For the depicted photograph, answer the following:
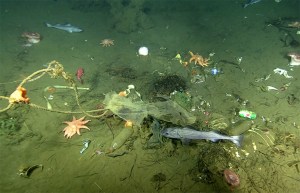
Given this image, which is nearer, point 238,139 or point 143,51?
point 238,139

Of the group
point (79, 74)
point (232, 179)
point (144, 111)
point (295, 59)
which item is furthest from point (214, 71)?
point (79, 74)

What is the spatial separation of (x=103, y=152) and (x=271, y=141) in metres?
3.95

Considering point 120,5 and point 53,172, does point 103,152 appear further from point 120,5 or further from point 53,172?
point 120,5

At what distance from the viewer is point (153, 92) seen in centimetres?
732

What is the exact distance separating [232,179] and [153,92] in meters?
→ 3.37

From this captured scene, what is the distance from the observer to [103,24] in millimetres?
12352

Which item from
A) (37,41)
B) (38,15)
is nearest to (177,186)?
(37,41)

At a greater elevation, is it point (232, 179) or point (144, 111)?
point (144, 111)

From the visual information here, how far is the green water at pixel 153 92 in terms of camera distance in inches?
204

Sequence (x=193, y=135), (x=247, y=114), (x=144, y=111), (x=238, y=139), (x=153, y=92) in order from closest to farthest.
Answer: (x=238, y=139) < (x=193, y=135) < (x=144, y=111) < (x=247, y=114) < (x=153, y=92)

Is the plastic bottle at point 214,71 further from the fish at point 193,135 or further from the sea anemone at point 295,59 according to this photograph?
the fish at point 193,135

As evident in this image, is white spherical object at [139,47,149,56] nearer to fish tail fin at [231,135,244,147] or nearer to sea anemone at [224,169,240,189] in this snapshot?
fish tail fin at [231,135,244,147]

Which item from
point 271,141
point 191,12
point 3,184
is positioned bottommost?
point 3,184

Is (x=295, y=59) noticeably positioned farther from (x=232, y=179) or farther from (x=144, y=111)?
(x=144, y=111)
